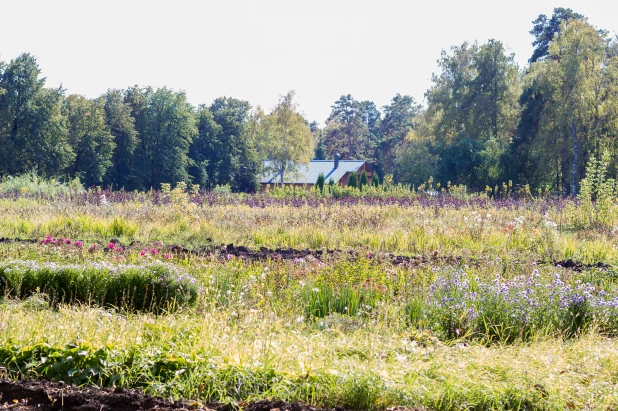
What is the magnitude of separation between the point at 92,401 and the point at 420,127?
47689 millimetres

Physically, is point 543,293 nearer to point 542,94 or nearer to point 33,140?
point 542,94

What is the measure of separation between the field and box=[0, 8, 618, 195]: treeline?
68.0 feet

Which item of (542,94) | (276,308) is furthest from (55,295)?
(542,94)

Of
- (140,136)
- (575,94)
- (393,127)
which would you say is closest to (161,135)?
(140,136)

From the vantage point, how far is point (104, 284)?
7512mm

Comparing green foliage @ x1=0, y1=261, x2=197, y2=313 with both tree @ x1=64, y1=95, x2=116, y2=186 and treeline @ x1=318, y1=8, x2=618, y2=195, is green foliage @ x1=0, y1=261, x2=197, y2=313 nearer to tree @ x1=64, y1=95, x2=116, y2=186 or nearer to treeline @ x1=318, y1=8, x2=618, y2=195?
treeline @ x1=318, y1=8, x2=618, y2=195

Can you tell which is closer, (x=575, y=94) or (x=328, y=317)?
(x=328, y=317)

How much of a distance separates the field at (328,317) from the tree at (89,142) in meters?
32.6

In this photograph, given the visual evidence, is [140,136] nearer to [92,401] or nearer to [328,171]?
[328,171]

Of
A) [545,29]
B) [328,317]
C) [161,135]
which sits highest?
[545,29]

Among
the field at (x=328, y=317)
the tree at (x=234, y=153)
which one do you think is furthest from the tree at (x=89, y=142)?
the field at (x=328, y=317)

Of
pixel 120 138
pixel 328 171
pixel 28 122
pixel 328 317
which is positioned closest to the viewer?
pixel 328 317

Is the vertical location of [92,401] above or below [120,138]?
below

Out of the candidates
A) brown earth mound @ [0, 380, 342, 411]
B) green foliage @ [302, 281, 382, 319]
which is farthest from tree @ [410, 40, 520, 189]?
brown earth mound @ [0, 380, 342, 411]
